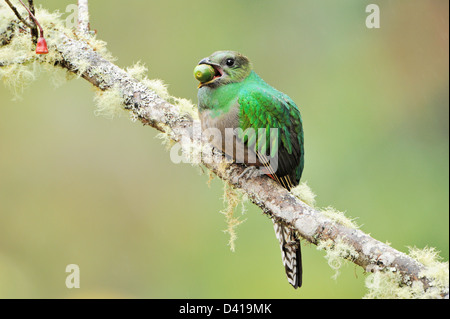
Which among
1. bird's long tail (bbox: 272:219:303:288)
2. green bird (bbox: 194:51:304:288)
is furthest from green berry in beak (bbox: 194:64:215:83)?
bird's long tail (bbox: 272:219:303:288)

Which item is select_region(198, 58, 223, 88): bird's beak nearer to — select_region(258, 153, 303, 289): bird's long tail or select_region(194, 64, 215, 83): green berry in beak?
select_region(194, 64, 215, 83): green berry in beak

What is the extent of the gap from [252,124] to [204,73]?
1.25 ft

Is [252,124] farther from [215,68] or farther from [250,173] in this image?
[215,68]

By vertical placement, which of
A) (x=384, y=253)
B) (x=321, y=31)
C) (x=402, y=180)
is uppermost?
(x=321, y=31)

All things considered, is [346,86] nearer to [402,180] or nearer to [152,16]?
[402,180]

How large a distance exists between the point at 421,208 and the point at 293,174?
3530mm

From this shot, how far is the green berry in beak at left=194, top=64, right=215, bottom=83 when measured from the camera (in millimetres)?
2922

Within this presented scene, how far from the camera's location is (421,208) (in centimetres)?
596

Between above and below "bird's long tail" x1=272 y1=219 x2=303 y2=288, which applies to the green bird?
above

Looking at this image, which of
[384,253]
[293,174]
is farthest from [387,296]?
[293,174]

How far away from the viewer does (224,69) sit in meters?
2.99

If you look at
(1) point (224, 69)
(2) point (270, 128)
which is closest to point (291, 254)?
(2) point (270, 128)

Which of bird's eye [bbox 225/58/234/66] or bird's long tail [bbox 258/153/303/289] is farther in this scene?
bird's eye [bbox 225/58/234/66]

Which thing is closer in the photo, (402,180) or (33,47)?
(33,47)
